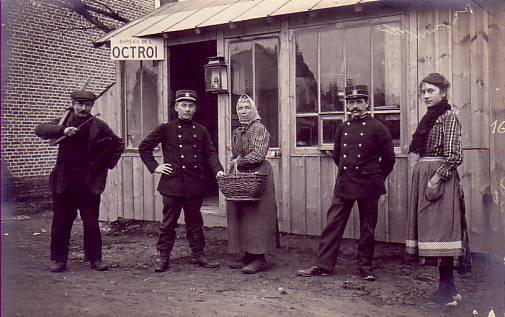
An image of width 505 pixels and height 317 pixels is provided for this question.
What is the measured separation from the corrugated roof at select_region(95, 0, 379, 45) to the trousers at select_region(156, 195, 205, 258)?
2.88 m

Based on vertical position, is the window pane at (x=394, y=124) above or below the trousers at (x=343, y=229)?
above

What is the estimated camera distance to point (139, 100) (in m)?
9.50

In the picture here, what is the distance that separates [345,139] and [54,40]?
1042cm

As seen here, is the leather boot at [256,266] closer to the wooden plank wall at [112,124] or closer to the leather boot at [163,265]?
the leather boot at [163,265]

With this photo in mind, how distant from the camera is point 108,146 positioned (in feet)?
21.6

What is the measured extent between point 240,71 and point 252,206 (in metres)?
2.69

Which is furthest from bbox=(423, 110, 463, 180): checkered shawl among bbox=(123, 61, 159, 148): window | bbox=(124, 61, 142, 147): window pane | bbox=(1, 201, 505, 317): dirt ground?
bbox=(124, 61, 142, 147): window pane

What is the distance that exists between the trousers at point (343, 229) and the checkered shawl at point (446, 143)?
43.3 inches

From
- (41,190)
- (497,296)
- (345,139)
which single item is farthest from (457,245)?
(41,190)

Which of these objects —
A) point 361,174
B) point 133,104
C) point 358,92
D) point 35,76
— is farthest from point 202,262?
point 35,76

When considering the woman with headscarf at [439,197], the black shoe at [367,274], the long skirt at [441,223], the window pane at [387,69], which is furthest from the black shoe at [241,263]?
the window pane at [387,69]

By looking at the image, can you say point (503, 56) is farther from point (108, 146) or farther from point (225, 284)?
point (108, 146)

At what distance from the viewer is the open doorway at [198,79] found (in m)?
10.0

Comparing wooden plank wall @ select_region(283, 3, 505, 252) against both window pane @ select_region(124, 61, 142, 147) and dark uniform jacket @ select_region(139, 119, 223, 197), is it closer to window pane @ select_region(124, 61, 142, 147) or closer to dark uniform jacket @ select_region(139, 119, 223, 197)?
dark uniform jacket @ select_region(139, 119, 223, 197)
